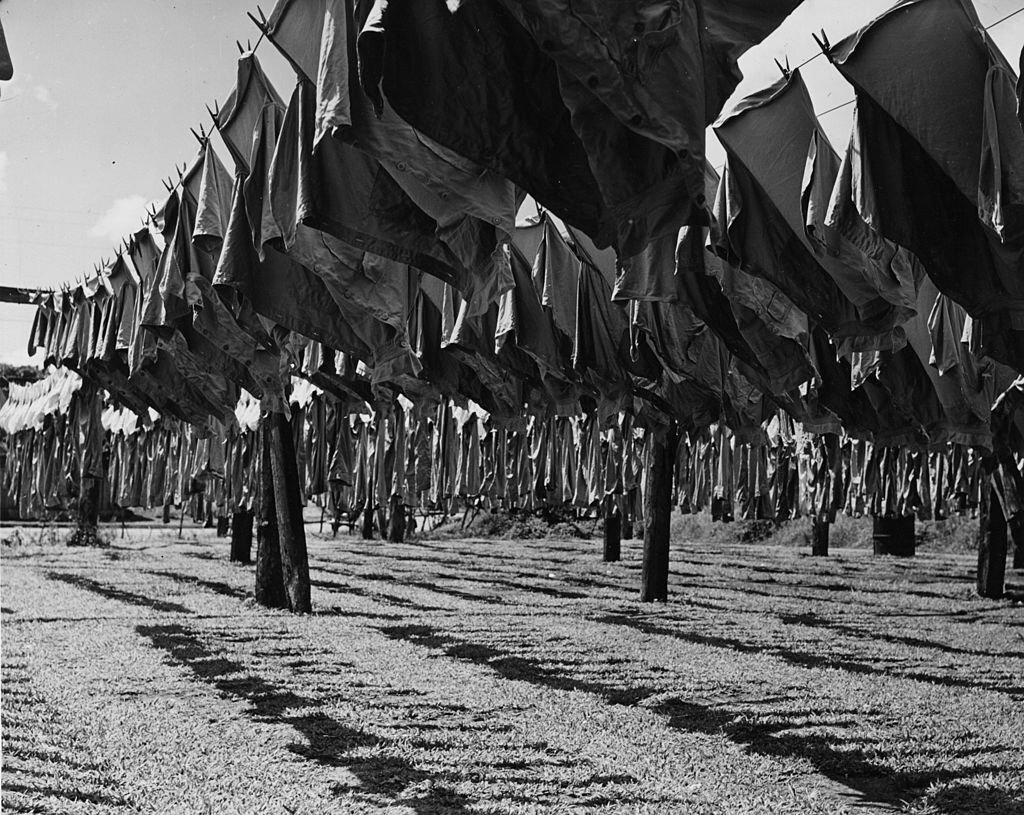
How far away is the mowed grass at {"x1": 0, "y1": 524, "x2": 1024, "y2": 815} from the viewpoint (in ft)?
15.1

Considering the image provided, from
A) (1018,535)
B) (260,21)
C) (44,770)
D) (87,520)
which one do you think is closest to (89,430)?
(44,770)

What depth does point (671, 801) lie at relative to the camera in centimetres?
450

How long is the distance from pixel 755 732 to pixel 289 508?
19.1ft

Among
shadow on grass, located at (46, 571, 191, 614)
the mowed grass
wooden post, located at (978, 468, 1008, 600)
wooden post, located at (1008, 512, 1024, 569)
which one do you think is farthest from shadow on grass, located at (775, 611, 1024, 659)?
shadow on grass, located at (46, 571, 191, 614)

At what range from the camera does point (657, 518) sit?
1252 centimetres

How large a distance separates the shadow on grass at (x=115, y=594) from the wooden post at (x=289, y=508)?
47.8 inches

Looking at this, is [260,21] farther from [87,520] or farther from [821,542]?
[821,542]

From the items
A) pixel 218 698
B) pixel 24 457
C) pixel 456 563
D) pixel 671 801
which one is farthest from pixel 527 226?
pixel 456 563

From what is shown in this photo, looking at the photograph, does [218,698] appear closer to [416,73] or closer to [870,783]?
[870,783]

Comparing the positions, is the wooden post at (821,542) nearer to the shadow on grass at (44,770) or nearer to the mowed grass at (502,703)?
the mowed grass at (502,703)

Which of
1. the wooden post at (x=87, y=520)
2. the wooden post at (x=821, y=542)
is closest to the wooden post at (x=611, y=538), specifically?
the wooden post at (x=821, y=542)

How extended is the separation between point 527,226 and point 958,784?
367cm

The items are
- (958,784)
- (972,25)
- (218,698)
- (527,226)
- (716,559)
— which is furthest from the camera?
(716,559)

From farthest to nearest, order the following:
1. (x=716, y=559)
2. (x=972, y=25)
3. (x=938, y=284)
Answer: (x=716, y=559) → (x=938, y=284) → (x=972, y=25)
